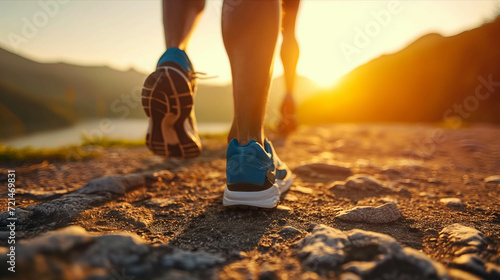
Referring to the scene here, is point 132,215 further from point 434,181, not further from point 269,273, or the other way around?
point 434,181

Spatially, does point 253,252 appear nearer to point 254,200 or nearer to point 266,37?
point 254,200

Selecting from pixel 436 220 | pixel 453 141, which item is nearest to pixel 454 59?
pixel 453 141

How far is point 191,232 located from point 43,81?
46.2 m

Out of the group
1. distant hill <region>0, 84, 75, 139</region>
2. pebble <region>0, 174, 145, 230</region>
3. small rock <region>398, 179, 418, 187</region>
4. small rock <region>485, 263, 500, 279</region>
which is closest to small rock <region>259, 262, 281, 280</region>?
small rock <region>485, 263, 500, 279</region>

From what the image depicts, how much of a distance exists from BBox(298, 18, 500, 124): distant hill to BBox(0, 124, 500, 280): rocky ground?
9.04 meters

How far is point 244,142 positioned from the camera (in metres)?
1.35

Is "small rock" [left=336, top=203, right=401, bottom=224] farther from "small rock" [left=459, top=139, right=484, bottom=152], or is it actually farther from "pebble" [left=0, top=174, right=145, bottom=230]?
"small rock" [left=459, top=139, right=484, bottom=152]

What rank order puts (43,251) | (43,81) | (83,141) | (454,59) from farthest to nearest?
(43,81)
(454,59)
(83,141)
(43,251)

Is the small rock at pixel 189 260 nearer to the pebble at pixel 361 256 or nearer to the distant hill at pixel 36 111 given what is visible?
the pebble at pixel 361 256

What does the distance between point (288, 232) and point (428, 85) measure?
14.5m

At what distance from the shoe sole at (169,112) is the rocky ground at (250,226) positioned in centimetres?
24

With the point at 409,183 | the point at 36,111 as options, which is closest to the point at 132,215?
the point at 409,183

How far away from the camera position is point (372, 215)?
1.16m

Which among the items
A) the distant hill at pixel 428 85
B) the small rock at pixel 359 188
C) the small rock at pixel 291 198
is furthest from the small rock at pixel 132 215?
the distant hill at pixel 428 85
